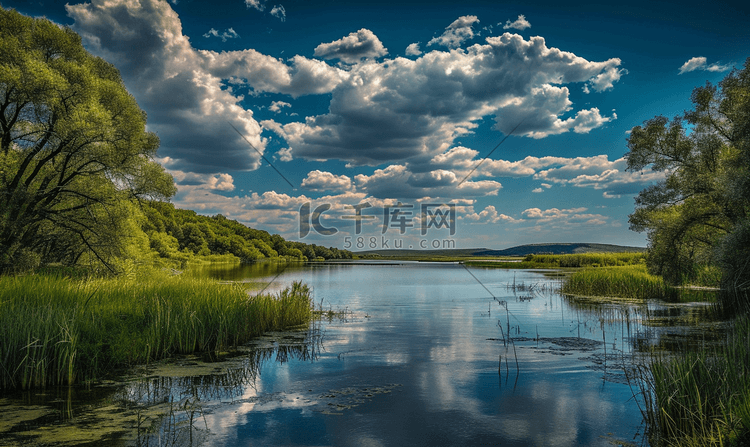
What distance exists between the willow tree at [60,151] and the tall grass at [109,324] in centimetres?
814

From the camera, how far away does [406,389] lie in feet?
32.0

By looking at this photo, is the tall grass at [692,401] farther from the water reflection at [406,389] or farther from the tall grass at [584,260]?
the tall grass at [584,260]

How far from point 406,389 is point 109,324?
8.22 m

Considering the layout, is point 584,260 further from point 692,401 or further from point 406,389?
point 692,401

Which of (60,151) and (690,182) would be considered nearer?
(60,151)

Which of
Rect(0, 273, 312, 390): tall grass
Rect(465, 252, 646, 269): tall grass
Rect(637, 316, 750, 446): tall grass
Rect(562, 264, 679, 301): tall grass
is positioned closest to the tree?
Rect(562, 264, 679, 301): tall grass

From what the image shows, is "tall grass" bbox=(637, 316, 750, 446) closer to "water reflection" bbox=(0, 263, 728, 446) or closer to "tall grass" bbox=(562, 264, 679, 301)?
"water reflection" bbox=(0, 263, 728, 446)

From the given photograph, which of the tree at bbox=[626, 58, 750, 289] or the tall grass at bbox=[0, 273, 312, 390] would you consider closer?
the tall grass at bbox=[0, 273, 312, 390]

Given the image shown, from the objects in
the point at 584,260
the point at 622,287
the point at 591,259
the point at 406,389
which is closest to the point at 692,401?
the point at 406,389

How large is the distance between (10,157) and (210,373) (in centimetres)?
1916

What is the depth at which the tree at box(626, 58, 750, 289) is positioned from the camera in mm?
25859

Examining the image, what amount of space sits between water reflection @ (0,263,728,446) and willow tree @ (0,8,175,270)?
1510 cm

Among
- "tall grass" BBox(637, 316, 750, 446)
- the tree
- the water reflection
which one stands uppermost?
the tree

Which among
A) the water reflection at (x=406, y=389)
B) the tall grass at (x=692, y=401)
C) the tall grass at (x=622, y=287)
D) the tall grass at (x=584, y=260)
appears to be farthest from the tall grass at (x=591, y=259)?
the tall grass at (x=692, y=401)
